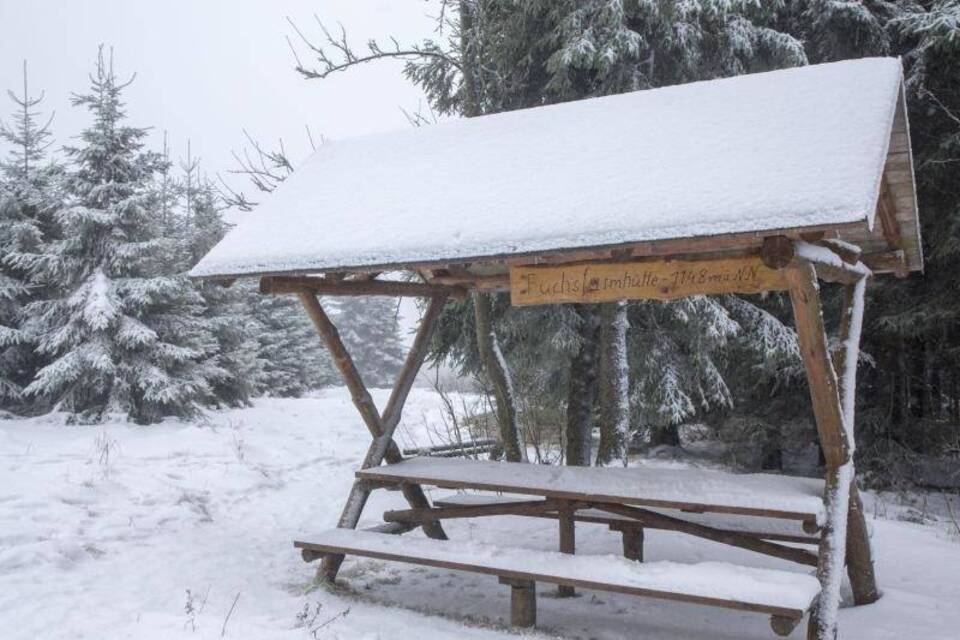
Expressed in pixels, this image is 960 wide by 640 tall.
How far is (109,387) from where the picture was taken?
477 inches

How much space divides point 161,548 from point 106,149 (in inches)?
347

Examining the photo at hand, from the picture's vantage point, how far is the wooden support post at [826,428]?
434 centimetres

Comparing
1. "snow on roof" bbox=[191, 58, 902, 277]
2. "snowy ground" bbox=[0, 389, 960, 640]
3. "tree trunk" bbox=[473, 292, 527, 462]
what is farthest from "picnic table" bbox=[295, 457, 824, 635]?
"tree trunk" bbox=[473, 292, 527, 462]

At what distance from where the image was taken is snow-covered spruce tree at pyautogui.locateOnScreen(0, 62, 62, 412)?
1266 centimetres

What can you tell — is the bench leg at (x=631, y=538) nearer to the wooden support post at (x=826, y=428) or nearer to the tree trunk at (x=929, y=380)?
the wooden support post at (x=826, y=428)

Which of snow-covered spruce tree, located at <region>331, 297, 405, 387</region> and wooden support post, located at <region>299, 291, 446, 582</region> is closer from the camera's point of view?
wooden support post, located at <region>299, 291, 446, 582</region>

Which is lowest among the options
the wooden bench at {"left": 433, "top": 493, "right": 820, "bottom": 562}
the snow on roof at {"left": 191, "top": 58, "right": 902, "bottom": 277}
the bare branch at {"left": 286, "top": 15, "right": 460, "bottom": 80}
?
the wooden bench at {"left": 433, "top": 493, "right": 820, "bottom": 562}

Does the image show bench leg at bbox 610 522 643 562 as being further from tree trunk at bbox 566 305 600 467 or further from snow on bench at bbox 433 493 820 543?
tree trunk at bbox 566 305 600 467

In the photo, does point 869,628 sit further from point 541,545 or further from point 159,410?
point 159,410

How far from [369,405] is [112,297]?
25.4ft

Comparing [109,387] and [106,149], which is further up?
[106,149]

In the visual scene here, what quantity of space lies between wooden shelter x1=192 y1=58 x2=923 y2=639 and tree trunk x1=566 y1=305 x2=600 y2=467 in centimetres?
344

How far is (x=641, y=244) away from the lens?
163 inches

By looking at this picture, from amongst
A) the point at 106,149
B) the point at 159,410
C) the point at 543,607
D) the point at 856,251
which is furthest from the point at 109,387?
the point at 856,251
